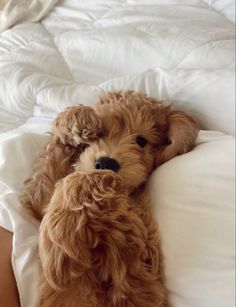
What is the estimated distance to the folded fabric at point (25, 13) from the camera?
1.90m

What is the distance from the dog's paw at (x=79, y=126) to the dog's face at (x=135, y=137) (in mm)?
18

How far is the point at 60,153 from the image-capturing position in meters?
1.04

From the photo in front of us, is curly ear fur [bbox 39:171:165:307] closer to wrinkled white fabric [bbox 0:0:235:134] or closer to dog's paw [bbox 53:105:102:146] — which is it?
dog's paw [bbox 53:105:102:146]

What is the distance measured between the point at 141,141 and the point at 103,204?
0.25 metres

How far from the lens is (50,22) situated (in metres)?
1.84

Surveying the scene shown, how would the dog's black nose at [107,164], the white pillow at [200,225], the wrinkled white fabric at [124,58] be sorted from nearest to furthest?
1. the white pillow at [200,225]
2. the dog's black nose at [107,164]
3. the wrinkled white fabric at [124,58]

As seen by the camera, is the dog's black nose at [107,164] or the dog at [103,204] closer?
the dog at [103,204]

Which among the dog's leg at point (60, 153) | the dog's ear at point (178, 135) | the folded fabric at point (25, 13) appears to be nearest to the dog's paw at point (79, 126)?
the dog's leg at point (60, 153)

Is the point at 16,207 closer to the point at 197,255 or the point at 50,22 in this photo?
the point at 197,255

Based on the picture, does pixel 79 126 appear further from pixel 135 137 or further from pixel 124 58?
pixel 124 58

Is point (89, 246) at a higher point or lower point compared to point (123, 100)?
lower

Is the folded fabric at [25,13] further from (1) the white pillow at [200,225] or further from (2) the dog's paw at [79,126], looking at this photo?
(1) the white pillow at [200,225]

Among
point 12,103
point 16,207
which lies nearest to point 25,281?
point 16,207

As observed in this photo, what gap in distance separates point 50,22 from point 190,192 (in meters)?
1.21
